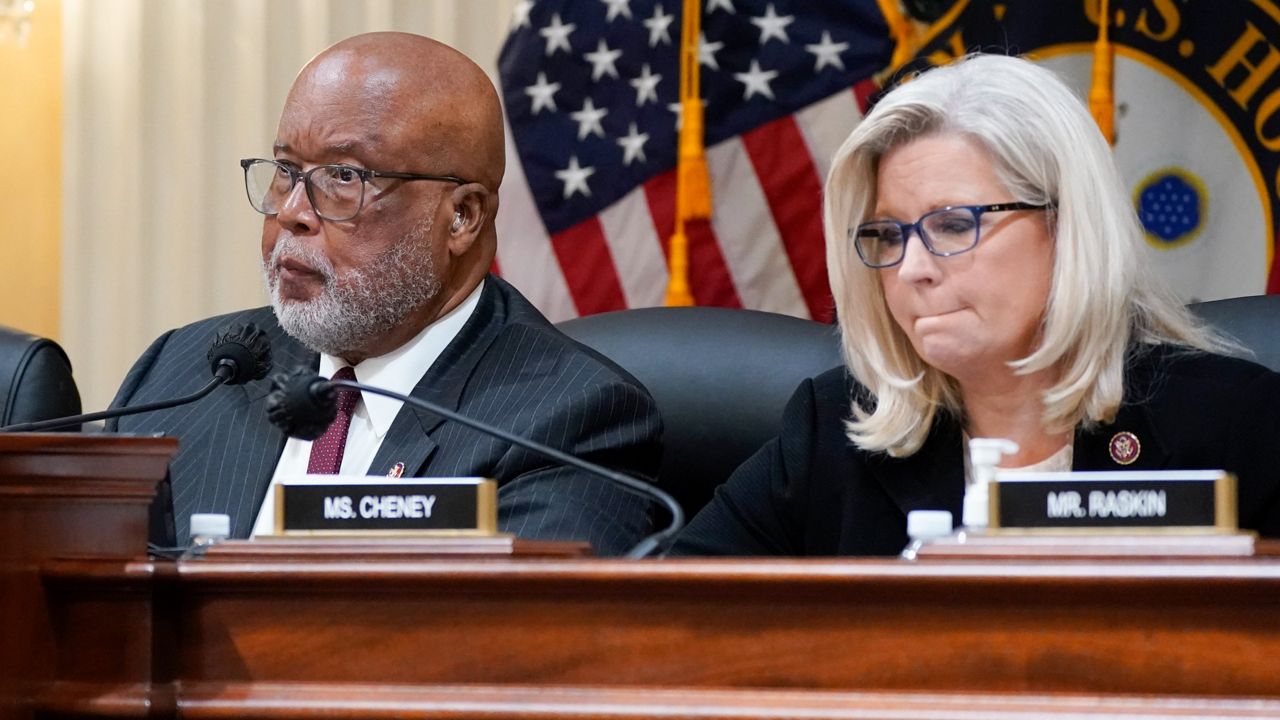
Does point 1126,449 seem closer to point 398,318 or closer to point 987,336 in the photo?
point 987,336

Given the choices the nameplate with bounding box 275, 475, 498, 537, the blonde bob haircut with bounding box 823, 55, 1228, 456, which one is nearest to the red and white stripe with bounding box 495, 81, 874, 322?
the blonde bob haircut with bounding box 823, 55, 1228, 456

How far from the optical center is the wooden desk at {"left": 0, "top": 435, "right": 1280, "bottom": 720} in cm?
112

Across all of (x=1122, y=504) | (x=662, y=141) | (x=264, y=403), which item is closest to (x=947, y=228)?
(x=1122, y=504)

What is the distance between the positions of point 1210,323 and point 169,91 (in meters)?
2.65

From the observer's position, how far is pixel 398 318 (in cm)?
236

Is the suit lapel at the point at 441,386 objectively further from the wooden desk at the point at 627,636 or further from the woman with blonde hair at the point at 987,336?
the wooden desk at the point at 627,636

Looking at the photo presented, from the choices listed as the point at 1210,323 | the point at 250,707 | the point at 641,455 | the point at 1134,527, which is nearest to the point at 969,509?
the point at 1134,527

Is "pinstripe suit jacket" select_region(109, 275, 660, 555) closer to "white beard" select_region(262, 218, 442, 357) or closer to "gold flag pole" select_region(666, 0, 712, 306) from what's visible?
"white beard" select_region(262, 218, 442, 357)

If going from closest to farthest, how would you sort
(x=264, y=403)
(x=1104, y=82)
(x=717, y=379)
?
(x=264, y=403) → (x=717, y=379) → (x=1104, y=82)

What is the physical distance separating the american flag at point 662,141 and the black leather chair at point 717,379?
87 cm

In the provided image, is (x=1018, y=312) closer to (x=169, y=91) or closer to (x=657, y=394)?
(x=657, y=394)

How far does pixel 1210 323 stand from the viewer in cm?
235

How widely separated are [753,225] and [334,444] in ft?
5.11

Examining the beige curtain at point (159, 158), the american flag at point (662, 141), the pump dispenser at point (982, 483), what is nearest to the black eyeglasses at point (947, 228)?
the pump dispenser at point (982, 483)
